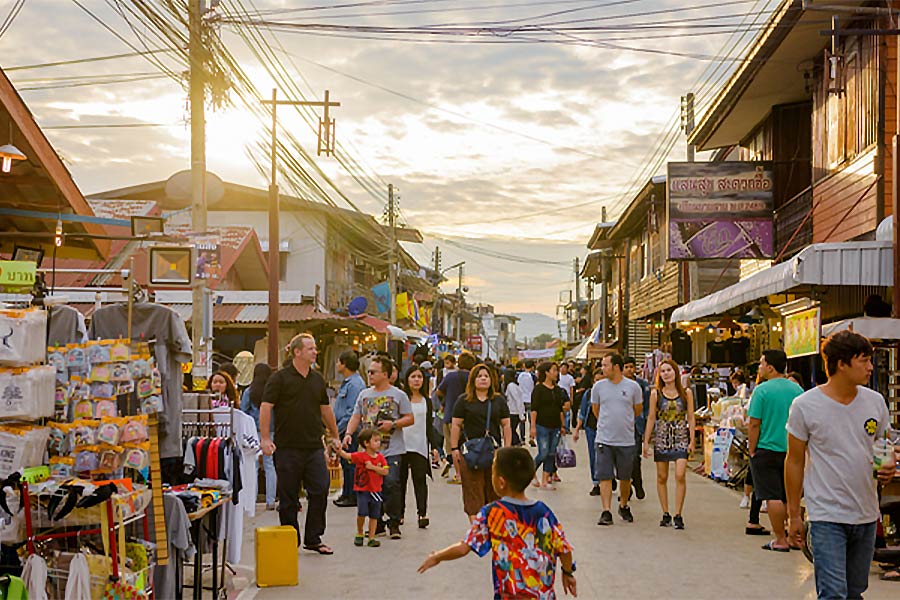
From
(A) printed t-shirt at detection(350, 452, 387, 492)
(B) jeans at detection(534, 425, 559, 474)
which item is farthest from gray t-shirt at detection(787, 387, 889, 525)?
(B) jeans at detection(534, 425, 559, 474)

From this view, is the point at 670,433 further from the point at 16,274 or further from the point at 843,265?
the point at 16,274

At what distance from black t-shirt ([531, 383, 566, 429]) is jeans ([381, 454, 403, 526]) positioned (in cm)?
441

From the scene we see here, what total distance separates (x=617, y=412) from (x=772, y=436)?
212 cm

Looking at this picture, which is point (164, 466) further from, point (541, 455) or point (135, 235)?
point (541, 455)

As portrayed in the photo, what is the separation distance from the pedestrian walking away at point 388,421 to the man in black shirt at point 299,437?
1.11 meters

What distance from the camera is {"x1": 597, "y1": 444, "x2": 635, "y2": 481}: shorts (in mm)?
12133

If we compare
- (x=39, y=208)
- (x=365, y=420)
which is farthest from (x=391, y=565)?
(x=39, y=208)

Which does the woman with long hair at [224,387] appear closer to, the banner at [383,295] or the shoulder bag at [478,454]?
the shoulder bag at [478,454]

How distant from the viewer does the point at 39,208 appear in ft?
44.2

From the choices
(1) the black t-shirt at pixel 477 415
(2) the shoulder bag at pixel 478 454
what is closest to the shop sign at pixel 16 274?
(2) the shoulder bag at pixel 478 454

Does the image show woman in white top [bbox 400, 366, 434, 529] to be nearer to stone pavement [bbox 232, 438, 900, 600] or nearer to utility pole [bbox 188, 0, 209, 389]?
stone pavement [bbox 232, 438, 900, 600]

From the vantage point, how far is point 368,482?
1059 centimetres

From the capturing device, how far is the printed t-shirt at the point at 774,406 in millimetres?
10195

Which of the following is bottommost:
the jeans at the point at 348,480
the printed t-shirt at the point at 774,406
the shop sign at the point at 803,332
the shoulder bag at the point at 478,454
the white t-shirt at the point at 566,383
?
the jeans at the point at 348,480
